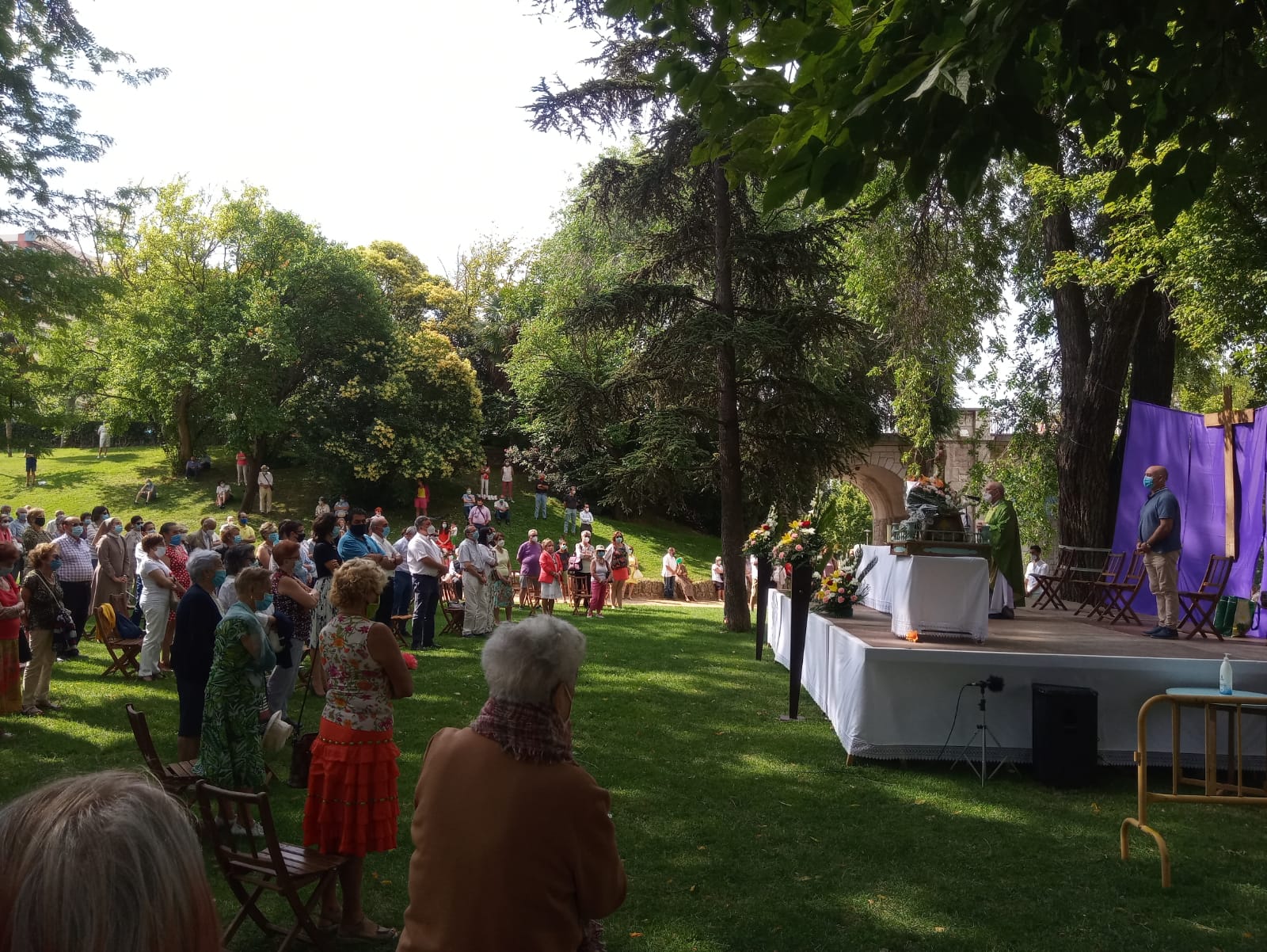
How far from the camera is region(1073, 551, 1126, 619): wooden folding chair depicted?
13.4m

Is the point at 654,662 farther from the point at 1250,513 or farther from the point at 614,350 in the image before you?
the point at 614,350

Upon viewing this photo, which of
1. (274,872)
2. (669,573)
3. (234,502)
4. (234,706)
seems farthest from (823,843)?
(234,502)

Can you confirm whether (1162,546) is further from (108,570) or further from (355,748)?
(108,570)

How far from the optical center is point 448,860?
8.90 ft

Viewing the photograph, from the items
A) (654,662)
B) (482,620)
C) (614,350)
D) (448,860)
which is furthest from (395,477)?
(448,860)

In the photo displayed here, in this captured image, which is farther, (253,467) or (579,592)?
(253,467)

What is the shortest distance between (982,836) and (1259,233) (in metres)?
8.71

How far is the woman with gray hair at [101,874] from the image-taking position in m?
1.10

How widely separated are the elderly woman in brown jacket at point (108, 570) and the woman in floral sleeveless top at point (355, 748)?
9.73 m

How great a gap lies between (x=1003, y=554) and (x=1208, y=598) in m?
2.84

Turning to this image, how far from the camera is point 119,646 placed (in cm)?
1151

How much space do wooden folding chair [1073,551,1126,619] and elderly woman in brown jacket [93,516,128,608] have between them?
13.2 metres

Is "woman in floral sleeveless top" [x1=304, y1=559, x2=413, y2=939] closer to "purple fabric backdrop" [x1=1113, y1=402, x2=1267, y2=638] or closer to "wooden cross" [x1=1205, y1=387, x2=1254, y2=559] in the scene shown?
"purple fabric backdrop" [x1=1113, y1=402, x2=1267, y2=638]

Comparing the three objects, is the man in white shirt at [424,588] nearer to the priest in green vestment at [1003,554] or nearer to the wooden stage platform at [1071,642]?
the wooden stage platform at [1071,642]
